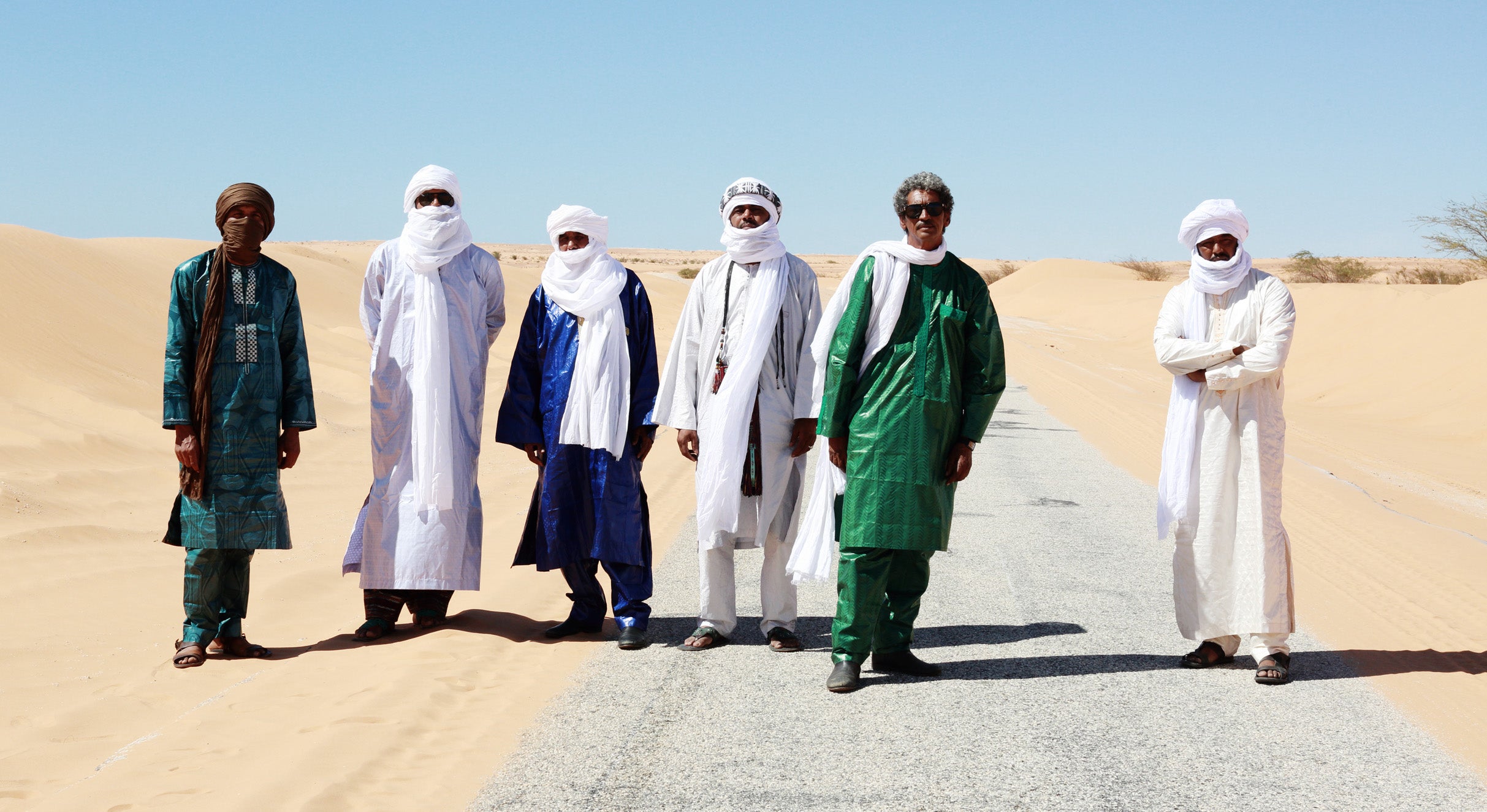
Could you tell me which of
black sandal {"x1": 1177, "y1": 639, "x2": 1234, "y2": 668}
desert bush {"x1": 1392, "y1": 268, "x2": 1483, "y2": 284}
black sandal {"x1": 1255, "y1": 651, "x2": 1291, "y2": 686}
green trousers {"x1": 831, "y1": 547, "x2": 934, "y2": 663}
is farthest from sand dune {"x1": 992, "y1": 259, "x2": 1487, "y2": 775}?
desert bush {"x1": 1392, "y1": 268, "x2": 1483, "y2": 284}

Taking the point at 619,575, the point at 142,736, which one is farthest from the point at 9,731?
the point at 619,575

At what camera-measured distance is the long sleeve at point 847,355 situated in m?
4.52

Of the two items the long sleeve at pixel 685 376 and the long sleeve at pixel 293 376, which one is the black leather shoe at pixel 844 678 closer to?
the long sleeve at pixel 685 376

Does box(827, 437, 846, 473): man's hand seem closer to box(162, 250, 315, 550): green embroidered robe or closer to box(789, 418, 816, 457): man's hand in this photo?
box(789, 418, 816, 457): man's hand

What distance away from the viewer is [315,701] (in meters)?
4.25

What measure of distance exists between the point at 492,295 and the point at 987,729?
9.75ft

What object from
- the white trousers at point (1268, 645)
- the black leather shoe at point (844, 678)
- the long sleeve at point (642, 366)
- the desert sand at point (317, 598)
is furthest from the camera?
the long sleeve at point (642, 366)

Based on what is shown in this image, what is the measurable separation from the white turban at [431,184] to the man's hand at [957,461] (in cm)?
249

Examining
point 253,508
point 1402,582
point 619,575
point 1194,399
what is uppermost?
point 1194,399

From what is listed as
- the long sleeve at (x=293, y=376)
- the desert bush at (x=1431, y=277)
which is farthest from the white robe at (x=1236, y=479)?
the desert bush at (x=1431, y=277)

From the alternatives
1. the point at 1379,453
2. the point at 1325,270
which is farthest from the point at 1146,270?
the point at 1379,453

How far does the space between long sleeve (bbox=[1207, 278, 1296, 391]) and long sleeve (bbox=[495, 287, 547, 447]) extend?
2.89 meters

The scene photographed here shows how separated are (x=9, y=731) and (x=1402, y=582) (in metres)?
6.62

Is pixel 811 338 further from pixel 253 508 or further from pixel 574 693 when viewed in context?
pixel 253 508
